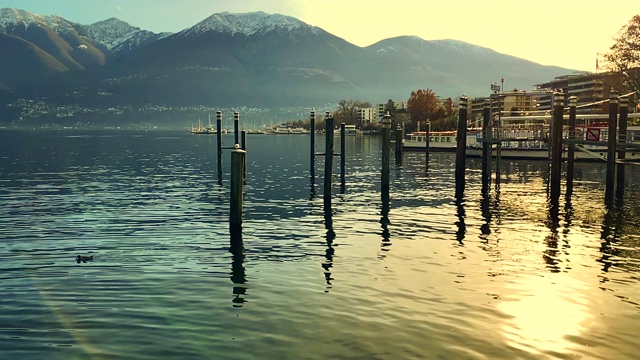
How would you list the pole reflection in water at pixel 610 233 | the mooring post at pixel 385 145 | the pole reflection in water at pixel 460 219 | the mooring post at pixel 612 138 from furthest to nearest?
the mooring post at pixel 385 145 < the mooring post at pixel 612 138 < the pole reflection in water at pixel 460 219 < the pole reflection in water at pixel 610 233

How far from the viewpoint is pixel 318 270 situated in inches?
736

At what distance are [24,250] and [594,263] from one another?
63.7 ft

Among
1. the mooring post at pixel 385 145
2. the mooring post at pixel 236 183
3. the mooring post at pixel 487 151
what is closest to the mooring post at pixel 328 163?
the mooring post at pixel 385 145

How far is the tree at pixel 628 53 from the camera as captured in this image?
237ft

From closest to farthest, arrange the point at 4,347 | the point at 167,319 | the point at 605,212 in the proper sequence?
the point at 4,347 < the point at 167,319 < the point at 605,212

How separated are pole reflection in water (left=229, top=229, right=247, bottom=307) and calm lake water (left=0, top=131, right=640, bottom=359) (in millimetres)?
101

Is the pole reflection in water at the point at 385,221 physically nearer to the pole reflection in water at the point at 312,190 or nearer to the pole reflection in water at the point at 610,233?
the pole reflection in water at the point at 312,190

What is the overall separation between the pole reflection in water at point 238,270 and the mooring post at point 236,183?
1.47 feet

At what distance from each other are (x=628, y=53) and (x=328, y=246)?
64784 millimetres

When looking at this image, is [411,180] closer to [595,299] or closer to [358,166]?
[358,166]

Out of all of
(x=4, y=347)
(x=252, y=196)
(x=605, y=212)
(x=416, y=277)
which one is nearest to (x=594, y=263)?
(x=416, y=277)

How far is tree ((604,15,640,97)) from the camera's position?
72375 millimetres

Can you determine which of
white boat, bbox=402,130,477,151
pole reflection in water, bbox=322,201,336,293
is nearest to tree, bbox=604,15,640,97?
white boat, bbox=402,130,477,151

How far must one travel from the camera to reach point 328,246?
22625 millimetres
